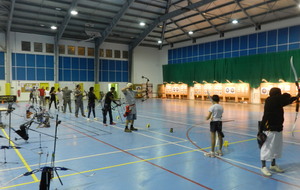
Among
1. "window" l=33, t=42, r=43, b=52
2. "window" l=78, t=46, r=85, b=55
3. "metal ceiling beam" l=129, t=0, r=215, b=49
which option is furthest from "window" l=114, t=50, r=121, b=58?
"window" l=33, t=42, r=43, b=52

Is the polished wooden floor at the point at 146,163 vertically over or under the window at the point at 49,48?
under

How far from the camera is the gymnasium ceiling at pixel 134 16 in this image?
76.3ft

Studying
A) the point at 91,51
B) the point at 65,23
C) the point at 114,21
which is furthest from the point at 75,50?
the point at 114,21

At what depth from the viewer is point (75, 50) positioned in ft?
104

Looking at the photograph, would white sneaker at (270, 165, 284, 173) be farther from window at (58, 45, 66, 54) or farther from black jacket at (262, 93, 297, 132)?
window at (58, 45, 66, 54)

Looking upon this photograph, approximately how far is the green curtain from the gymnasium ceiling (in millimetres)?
3710

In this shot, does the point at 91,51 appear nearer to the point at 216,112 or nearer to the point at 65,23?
the point at 65,23

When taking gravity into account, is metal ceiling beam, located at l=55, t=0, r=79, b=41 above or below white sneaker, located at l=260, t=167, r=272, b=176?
above

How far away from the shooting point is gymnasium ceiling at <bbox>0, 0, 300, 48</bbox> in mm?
23266

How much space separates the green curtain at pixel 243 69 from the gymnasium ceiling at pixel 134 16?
12.2 ft

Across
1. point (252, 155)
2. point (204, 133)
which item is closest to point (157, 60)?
point (204, 133)

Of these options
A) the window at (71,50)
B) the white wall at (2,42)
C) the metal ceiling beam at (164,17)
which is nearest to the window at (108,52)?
the metal ceiling beam at (164,17)

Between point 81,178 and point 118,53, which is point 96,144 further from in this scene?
point 118,53

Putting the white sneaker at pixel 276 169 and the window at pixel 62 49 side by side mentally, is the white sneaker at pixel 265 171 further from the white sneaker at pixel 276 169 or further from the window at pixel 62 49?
the window at pixel 62 49
